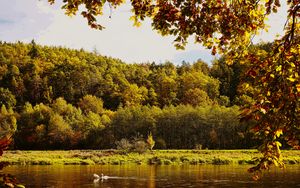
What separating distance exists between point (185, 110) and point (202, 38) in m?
90.7

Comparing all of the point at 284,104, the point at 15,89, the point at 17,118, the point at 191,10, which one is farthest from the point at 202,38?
the point at 15,89

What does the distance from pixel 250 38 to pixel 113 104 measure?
487 feet

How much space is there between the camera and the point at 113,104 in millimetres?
156125

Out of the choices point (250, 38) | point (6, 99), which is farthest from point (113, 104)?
point (250, 38)

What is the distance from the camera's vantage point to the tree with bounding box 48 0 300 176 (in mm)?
7227

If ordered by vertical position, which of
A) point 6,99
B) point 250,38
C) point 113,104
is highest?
point 6,99

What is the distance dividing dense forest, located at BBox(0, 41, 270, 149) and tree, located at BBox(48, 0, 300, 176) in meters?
37.7

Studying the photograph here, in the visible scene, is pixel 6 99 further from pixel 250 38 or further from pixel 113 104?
pixel 250 38

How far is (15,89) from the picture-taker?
162 metres

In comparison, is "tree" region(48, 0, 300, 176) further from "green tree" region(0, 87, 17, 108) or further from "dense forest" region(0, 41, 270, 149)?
"green tree" region(0, 87, 17, 108)

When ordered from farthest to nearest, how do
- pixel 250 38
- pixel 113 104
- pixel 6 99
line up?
pixel 113 104
pixel 6 99
pixel 250 38

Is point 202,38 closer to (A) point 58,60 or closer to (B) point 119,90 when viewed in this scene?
(B) point 119,90

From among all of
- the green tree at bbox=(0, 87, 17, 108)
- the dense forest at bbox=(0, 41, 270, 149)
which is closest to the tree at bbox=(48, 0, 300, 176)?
the dense forest at bbox=(0, 41, 270, 149)

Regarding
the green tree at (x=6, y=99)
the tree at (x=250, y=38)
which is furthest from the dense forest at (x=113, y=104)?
the tree at (x=250, y=38)
